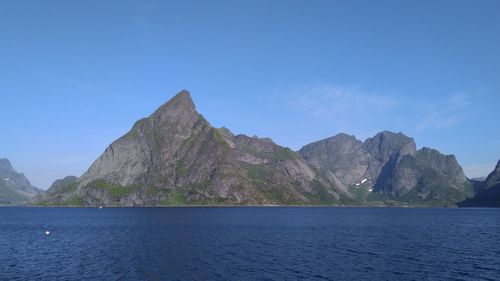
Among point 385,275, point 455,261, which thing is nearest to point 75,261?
point 385,275

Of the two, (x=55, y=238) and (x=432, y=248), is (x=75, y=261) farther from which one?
(x=432, y=248)

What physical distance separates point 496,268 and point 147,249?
66983 millimetres

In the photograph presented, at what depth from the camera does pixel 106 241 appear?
11144cm

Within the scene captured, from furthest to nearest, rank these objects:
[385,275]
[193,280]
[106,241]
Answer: [106,241] < [385,275] < [193,280]

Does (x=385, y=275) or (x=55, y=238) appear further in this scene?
(x=55, y=238)

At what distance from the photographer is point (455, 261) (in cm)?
8188

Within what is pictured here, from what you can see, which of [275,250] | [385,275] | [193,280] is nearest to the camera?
[193,280]

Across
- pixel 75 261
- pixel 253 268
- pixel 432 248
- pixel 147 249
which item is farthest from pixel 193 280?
pixel 432 248

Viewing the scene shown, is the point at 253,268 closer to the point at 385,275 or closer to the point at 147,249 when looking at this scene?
the point at 385,275

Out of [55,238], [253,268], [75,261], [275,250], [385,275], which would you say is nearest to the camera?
[385,275]

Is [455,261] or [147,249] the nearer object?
[455,261]

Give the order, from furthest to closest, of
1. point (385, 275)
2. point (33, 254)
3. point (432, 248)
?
point (432, 248), point (33, 254), point (385, 275)

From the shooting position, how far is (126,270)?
70.7 metres

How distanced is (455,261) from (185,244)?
192 feet
